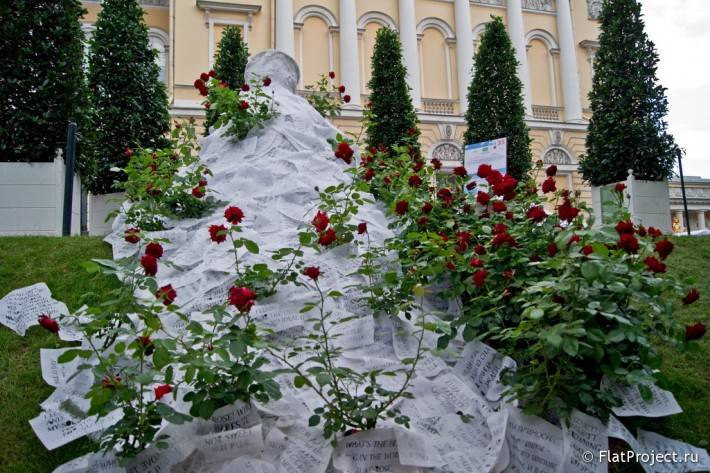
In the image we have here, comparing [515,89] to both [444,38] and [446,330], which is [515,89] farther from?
[446,330]

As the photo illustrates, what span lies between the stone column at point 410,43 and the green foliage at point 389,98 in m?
6.04

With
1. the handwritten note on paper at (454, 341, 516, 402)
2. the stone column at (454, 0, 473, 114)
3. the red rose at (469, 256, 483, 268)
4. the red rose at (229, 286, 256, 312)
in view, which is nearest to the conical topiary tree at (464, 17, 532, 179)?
the stone column at (454, 0, 473, 114)

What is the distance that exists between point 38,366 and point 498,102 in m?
11.4

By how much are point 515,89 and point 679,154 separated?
4567 millimetres

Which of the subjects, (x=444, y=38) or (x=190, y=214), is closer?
(x=190, y=214)

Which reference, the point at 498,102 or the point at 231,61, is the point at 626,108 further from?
the point at 231,61

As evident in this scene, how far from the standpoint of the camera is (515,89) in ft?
40.0

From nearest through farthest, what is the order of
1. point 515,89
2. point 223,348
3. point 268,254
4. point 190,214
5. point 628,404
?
point 223,348 < point 628,404 < point 268,254 < point 190,214 < point 515,89

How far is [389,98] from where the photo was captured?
11.9 metres

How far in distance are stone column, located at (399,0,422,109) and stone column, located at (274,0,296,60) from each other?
13.2ft

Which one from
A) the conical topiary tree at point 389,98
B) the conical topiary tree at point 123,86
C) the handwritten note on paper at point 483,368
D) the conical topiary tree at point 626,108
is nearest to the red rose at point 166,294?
the handwritten note on paper at point 483,368

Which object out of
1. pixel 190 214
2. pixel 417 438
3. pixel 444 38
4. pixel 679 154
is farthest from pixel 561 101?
pixel 417 438

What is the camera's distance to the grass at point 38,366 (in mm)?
2078

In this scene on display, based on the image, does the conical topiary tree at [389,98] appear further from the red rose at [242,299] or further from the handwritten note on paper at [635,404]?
the red rose at [242,299]
